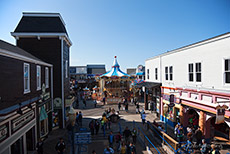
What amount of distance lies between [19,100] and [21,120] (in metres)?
1.07

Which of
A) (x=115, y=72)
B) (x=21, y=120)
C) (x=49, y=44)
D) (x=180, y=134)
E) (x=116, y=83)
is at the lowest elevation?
(x=180, y=134)

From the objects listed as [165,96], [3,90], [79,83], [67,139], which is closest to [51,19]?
[3,90]

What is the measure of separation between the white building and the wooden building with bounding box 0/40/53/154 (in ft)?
30.2

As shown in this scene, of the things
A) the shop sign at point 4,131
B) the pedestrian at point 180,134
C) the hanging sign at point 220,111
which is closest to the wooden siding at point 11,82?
the shop sign at point 4,131

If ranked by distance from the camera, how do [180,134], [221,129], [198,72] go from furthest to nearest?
[221,129] → [198,72] → [180,134]

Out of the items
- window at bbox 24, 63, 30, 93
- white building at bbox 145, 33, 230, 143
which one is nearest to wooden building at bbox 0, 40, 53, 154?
window at bbox 24, 63, 30, 93

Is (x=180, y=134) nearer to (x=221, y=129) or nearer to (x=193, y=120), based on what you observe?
(x=193, y=120)

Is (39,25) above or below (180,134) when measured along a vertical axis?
above

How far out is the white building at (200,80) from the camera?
8.44m

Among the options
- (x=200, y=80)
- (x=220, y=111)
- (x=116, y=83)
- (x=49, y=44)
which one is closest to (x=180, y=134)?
Answer: (x=220, y=111)

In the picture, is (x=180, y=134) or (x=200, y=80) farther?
(x=200, y=80)

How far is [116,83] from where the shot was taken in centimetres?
2845

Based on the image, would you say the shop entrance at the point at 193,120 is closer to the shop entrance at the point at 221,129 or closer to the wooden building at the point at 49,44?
the shop entrance at the point at 221,129

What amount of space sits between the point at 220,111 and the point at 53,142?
36.9ft
